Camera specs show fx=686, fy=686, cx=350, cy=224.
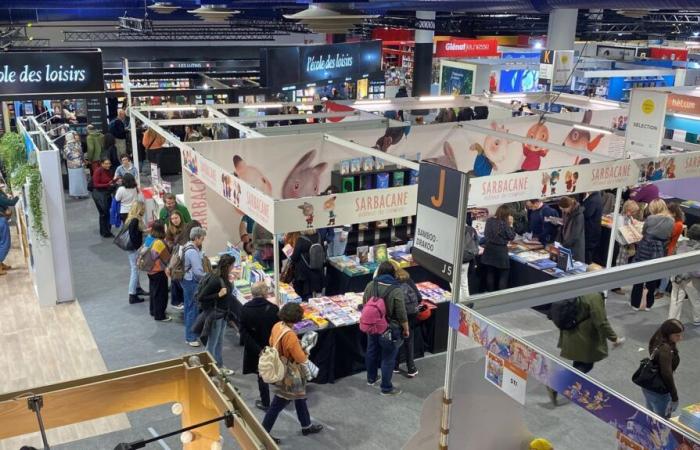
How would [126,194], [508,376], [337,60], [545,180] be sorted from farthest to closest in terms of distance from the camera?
[337,60] < [126,194] < [545,180] < [508,376]

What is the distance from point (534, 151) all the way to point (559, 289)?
8.38 metres

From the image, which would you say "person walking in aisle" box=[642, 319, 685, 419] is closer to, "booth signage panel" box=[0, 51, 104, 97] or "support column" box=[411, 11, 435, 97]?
"booth signage panel" box=[0, 51, 104, 97]

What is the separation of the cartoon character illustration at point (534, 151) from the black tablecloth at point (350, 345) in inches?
201

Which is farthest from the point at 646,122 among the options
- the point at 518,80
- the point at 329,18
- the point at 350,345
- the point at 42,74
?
the point at 518,80

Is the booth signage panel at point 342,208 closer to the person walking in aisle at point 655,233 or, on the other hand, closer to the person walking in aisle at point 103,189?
the person walking in aisle at point 655,233

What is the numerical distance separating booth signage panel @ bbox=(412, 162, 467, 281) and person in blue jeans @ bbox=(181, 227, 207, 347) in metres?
3.40

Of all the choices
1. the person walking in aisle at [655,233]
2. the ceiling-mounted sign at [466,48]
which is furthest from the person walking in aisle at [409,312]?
the ceiling-mounted sign at [466,48]

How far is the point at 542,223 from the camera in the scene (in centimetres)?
918

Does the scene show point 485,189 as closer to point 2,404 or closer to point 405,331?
point 405,331

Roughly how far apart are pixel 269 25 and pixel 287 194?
17925 mm

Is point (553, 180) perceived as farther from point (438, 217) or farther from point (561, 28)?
point (561, 28)

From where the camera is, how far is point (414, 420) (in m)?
5.87

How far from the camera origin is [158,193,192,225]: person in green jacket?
8.13 m

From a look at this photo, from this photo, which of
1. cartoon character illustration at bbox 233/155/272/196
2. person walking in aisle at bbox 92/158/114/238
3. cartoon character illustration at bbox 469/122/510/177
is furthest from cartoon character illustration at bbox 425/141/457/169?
person walking in aisle at bbox 92/158/114/238
